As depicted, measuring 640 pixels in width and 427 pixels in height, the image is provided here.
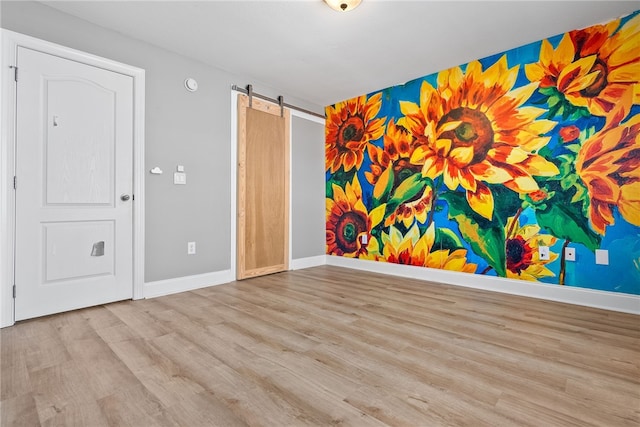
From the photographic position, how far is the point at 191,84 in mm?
3109

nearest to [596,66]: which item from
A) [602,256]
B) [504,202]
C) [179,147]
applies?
[504,202]

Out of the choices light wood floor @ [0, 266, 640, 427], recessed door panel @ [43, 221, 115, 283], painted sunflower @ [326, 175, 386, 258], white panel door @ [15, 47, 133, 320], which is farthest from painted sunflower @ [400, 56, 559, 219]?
recessed door panel @ [43, 221, 115, 283]

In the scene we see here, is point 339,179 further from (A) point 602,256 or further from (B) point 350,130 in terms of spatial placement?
(A) point 602,256

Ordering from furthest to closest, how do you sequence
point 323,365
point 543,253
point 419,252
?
1. point 419,252
2. point 543,253
3. point 323,365

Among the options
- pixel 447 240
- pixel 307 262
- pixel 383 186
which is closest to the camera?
pixel 447 240

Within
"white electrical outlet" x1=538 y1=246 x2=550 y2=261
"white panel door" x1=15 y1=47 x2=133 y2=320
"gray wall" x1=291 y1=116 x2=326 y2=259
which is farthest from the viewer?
"gray wall" x1=291 y1=116 x2=326 y2=259

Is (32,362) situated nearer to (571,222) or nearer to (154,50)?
(154,50)

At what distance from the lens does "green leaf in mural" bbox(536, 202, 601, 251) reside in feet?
8.56

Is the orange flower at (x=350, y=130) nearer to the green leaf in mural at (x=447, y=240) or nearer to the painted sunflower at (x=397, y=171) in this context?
the painted sunflower at (x=397, y=171)

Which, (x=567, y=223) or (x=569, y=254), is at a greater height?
(x=567, y=223)

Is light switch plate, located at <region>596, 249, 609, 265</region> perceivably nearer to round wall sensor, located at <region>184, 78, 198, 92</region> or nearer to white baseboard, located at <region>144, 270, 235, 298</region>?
white baseboard, located at <region>144, 270, 235, 298</region>

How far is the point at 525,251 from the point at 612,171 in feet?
3.11

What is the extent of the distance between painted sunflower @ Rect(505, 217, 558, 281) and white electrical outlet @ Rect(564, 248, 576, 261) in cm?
7

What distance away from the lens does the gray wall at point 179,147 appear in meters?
2.66
